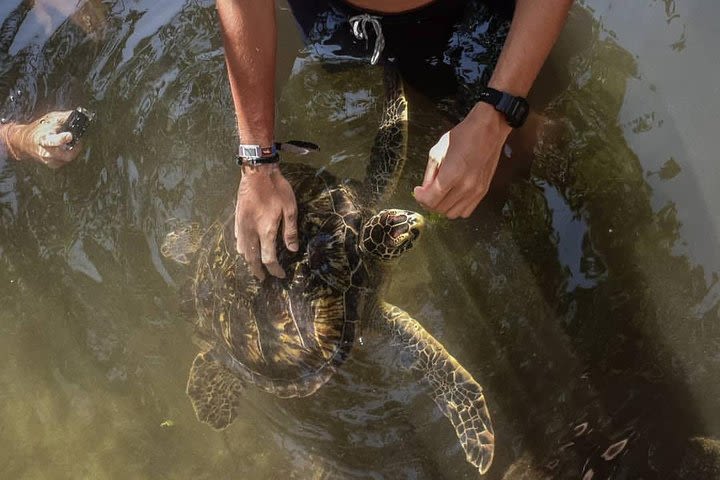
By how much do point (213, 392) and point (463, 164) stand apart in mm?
1601

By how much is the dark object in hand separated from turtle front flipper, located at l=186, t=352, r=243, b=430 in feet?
5.16

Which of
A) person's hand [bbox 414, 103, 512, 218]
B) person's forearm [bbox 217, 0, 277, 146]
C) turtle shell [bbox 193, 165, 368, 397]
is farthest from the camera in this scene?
turtle shell [bbox 193, 165, 368, 397]

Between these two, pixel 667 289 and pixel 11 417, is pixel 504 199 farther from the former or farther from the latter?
pixel 11 417

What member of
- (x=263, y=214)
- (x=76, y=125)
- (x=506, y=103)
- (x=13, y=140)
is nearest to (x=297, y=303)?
(x=263, y=214)

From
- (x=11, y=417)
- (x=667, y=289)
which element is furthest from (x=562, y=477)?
(x=11, y=417)

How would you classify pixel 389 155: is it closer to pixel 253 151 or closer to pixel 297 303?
pixel 253 151

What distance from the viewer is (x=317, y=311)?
241 cm

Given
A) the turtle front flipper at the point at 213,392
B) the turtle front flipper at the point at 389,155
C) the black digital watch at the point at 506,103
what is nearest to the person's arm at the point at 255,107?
the turtle front flipper at the point at 389,155

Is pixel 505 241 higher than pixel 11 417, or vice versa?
pixel 505 241

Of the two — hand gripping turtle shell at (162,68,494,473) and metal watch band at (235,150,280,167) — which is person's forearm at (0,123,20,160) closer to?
hand gripping turtle shell at (162,68,494,473)

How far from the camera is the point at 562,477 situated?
2.37m

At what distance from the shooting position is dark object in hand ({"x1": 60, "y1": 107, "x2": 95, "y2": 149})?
324cm

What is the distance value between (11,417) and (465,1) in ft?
10.4

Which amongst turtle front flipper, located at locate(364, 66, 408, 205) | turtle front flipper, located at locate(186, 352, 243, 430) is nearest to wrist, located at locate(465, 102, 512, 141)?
turtle front flipper, located at locate(364, 66, 408, 205)
